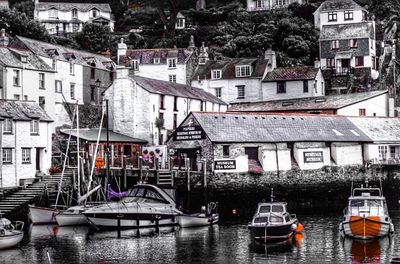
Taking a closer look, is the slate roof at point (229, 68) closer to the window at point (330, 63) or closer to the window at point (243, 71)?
the window at point (243, 71)

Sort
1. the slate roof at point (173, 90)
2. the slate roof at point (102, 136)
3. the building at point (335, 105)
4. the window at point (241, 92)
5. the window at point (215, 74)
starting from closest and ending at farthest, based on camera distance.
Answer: the slate roof at point (102, 136), the slate roof at point (173, 90), the building at point (335, 105), the window at point (241, 92), the window at point (215, 74)

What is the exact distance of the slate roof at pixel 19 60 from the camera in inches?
2992

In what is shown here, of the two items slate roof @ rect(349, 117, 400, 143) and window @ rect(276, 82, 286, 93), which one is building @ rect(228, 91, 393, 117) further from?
window @ rect(276, 82, 286, 93)

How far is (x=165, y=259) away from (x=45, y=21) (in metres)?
104

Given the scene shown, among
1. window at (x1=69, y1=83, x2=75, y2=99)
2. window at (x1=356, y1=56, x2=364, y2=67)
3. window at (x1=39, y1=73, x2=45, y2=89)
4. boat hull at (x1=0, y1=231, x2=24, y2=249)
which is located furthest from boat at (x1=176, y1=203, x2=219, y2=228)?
window at (x1=356, y1=56, x2=364, y2=67)

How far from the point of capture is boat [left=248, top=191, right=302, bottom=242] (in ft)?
156

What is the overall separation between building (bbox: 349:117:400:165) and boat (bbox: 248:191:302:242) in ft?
87.9

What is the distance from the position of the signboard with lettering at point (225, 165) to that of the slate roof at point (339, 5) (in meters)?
59.8

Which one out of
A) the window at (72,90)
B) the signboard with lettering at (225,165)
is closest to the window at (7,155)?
the signboard with lettering at (225,165)

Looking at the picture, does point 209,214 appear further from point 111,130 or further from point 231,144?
point 111,130

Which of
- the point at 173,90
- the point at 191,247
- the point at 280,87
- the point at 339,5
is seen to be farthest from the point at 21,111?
the point at 339,5

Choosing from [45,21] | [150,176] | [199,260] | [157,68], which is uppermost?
[45,21]

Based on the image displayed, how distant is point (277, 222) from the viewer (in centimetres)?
4838

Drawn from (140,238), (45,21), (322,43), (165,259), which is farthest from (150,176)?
(45,21)
